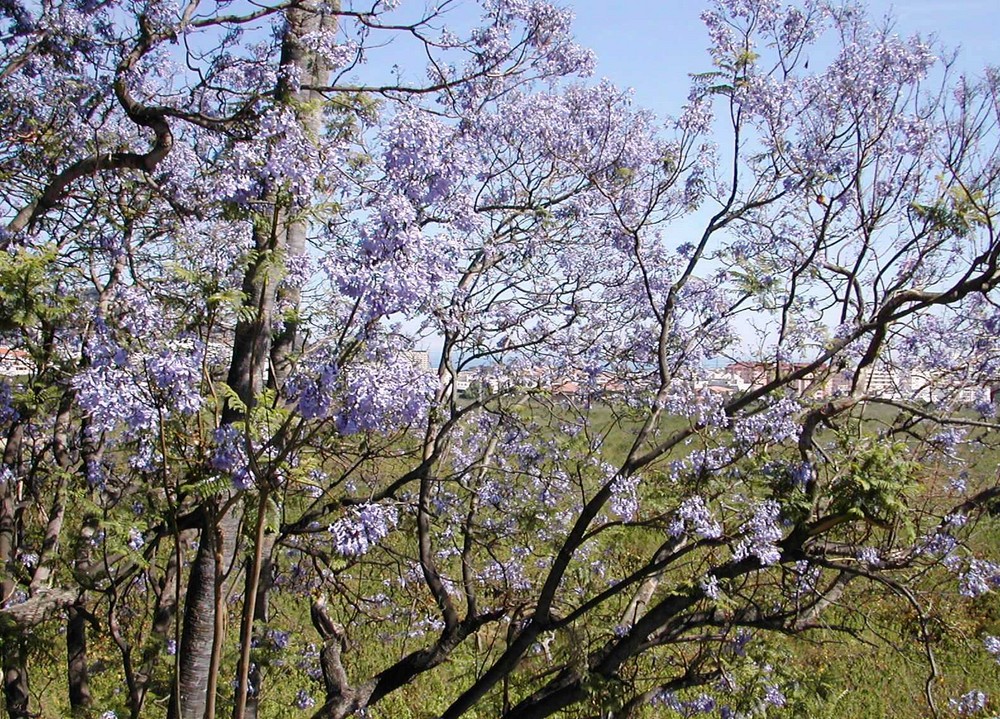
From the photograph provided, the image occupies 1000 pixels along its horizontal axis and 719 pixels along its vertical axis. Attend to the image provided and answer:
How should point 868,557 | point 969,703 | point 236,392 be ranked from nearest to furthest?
point 236,392 → point 868,557 → point 969,703

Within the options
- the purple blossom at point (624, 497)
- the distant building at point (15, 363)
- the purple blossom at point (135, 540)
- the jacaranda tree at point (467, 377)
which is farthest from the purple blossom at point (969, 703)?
the distant building at point (15, 363)

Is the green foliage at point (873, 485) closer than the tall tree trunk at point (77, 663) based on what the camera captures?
Yes

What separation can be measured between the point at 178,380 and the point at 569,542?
2.24m

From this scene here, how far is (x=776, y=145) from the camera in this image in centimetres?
487

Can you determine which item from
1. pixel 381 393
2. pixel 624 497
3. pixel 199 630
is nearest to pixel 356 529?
pixel 381 393

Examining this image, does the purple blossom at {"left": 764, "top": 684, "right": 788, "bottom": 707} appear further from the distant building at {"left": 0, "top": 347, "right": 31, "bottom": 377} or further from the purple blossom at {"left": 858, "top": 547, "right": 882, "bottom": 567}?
the distant building at {"left": 0, "top": 347, "right": 31, "bottom": 377}

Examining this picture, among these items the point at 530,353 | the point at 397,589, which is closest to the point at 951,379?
the point at 530,353

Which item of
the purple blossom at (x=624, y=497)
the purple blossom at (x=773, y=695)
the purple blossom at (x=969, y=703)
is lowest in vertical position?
the purple blossom at (x=969, y=703)

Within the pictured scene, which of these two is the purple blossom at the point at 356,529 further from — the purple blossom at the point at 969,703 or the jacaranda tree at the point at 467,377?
the purple blossom at the point at 969,703

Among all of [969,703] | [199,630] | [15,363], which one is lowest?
[969,703]

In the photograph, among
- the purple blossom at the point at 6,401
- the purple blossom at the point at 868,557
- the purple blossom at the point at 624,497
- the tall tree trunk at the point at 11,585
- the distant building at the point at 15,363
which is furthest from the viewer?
the tall tree trunk at the point at 11,585

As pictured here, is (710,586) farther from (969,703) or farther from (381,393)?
(969,703)

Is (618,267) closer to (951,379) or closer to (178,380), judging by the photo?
(951,379)

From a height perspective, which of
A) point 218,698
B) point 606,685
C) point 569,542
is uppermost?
point 569,542
